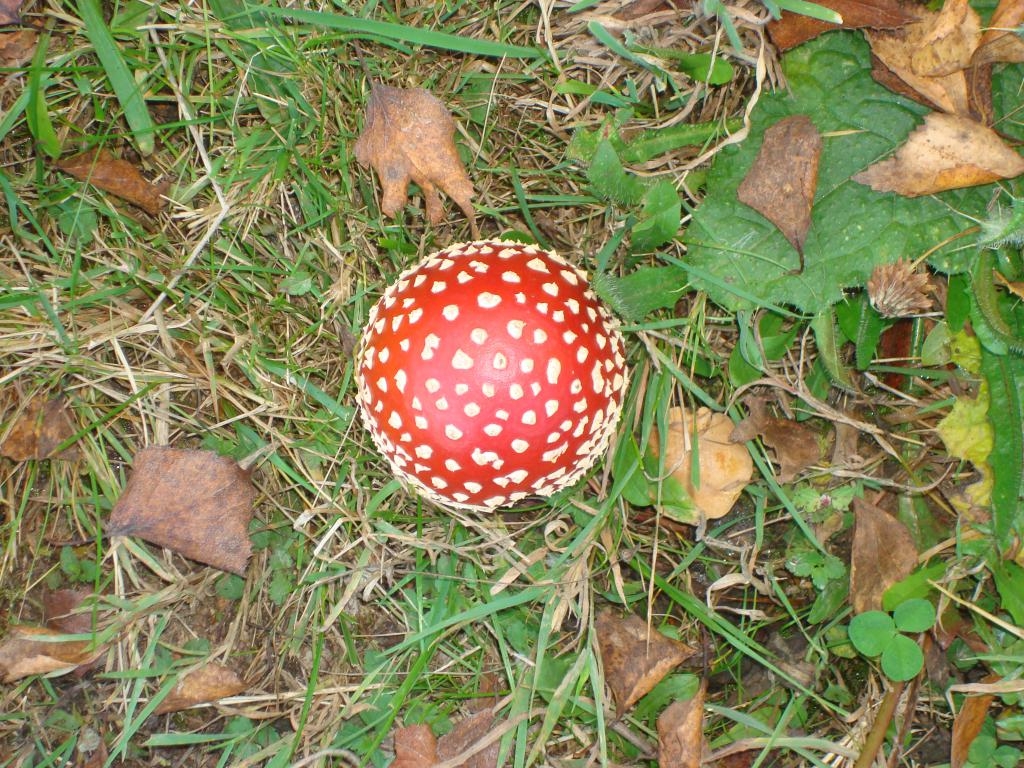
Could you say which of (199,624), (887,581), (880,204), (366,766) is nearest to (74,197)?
(199,624)

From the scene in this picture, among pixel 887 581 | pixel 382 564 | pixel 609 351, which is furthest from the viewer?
pixel 382 564

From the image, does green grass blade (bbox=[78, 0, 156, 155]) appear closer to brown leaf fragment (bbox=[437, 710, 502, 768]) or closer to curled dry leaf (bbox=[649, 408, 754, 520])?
curled dry leaf (bbox=[649, 408, 754, 520])

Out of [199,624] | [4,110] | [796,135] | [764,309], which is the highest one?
[4,110]

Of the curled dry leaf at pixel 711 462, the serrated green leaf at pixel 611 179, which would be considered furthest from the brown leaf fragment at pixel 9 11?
the curled dry leaf at pixel 711 462

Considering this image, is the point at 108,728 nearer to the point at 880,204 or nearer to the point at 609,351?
the point at 609,351

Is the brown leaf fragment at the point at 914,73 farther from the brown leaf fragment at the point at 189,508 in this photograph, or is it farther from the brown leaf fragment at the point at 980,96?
the brown leaf fragment at the point at 189,508

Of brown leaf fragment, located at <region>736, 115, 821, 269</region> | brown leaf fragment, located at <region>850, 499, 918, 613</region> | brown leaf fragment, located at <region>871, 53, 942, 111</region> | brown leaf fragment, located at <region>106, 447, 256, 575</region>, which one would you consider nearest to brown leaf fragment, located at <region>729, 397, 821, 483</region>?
brown leaf fragment, located at <region>850, 499, 918, 613</region>

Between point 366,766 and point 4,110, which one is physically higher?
point 4,110
